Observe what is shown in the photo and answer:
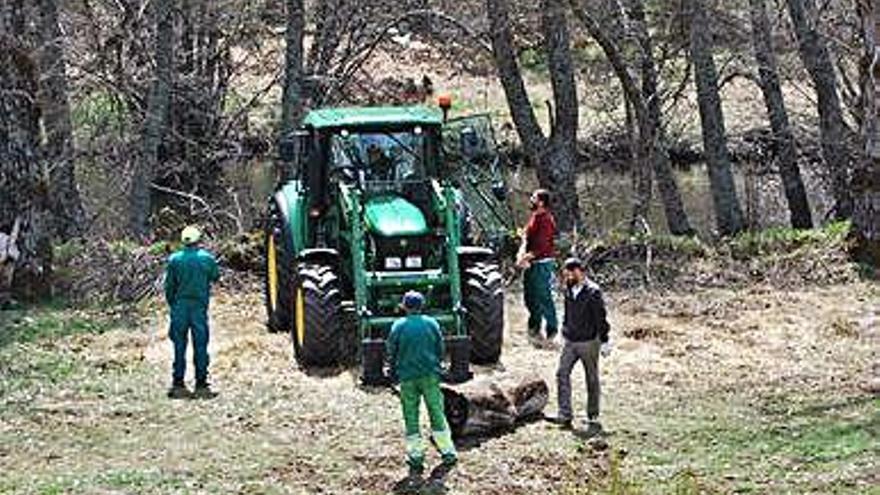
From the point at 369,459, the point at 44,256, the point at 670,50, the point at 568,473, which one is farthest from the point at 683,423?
the point at 670,50

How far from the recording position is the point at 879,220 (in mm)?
18750

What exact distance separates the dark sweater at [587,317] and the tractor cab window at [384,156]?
3132 mm

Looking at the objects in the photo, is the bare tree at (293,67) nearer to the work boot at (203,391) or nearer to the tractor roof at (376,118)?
the tractor roof at (376,118)

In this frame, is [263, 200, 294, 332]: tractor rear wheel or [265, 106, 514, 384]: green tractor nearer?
[265, 106, 514, 384]: green tractor

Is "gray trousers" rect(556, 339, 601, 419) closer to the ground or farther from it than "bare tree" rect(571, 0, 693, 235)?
closer to the ground

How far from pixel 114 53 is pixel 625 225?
929 cm

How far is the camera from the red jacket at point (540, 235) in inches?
620

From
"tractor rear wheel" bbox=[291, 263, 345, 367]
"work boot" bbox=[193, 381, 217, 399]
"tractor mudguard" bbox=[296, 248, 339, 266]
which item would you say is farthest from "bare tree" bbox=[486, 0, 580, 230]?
"work boot" bbox=[193, 381, 217, 399]

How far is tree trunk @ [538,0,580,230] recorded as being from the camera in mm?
22734

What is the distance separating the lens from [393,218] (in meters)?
14.4

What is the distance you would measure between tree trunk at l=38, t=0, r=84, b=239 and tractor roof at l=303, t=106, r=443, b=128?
30.3ft

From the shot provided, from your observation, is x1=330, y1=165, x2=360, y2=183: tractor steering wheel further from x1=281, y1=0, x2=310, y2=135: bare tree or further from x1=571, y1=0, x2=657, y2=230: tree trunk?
x1=281, y1=0, x2=310, y2=135: bare tree

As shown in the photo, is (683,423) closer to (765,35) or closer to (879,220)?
(879,220)

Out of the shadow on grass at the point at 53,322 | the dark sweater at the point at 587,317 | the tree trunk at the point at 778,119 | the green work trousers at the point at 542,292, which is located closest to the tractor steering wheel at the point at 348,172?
the green work trousers at the point at 542,292
